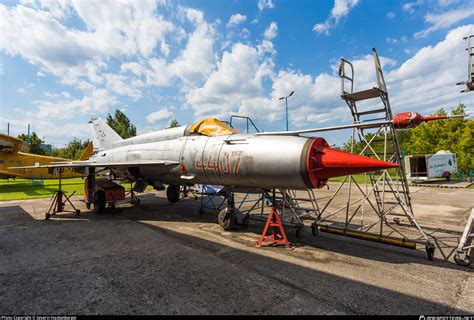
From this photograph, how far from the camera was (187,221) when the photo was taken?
356 inches

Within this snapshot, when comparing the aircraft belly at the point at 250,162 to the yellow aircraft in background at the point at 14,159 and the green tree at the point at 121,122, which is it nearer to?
the yellow aircraft in background at the point at 14,159

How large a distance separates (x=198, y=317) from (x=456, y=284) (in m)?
4.21

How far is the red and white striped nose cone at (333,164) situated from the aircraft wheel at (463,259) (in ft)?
6.94

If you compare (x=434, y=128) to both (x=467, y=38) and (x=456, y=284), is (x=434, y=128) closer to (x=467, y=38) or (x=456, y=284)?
(x=467, y=38)

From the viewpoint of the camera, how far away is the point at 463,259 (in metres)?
4.89

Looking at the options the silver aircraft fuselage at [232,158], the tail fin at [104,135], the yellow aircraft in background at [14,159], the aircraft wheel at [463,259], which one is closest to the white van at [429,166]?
the aircraft wheel at [463,259]

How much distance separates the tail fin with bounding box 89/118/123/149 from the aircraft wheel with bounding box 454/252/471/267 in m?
14.4

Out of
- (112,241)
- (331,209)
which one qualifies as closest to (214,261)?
(112,241)

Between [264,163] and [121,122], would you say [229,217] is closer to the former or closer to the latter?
[264,163]

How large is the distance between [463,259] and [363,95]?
13.7 feet

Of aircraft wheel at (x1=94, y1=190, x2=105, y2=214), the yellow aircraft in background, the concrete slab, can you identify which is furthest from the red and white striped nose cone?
the yellow aircraft in background

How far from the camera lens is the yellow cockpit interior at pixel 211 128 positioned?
7542mm

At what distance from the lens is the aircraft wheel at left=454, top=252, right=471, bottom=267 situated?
486 centimetres

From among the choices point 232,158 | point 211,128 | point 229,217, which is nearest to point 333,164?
point 232,158
